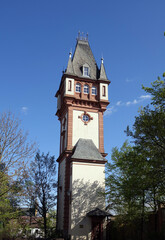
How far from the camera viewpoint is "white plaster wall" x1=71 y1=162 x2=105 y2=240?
2609 cm

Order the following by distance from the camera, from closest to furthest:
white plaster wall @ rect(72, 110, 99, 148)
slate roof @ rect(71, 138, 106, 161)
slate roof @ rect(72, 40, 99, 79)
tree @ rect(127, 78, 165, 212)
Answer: tree @ rect(127, 78, 165, 212) → slate roof @ rect(71, 138, 106, 161) → white plaster wall @ rect(72, 110, 99, 148) → slate roof @ rect(72, 40, 99, 79)

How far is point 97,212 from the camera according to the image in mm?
26500

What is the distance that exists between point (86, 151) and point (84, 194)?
4.92m

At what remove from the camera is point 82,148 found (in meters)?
30.3

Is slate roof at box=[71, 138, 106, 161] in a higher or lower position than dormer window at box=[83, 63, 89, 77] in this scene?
lower

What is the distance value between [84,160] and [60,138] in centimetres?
781

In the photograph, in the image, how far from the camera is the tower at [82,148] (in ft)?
87.3

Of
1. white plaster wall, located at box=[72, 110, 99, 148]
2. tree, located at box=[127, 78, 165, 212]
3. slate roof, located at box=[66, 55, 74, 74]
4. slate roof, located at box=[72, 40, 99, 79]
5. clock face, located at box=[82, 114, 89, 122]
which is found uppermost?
slate roof, located at box=[72, 40, 99, 79]

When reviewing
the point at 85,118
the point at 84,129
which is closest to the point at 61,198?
the point at 84,129

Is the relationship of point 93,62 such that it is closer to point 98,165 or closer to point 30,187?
point 98,165

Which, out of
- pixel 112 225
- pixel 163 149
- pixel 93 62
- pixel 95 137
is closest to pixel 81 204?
pixel 112 225

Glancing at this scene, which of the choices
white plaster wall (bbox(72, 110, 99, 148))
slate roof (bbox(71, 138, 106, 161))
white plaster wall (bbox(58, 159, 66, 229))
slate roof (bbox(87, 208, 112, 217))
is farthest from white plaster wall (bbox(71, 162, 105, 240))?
white plaster wall (bbox(72, 110, 99, 148))

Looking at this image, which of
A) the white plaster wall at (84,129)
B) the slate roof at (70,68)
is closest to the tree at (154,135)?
the white plaster wall at (84,129)

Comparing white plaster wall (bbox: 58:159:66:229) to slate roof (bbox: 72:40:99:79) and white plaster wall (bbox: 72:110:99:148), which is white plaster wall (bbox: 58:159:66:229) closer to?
white plaster wall (bbox: 72:110:99:148)
